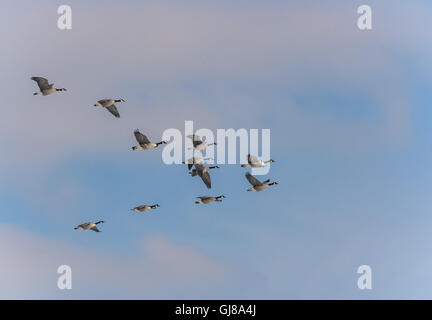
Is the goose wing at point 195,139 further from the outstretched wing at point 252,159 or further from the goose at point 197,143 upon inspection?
the outstretched wing at point 252,159

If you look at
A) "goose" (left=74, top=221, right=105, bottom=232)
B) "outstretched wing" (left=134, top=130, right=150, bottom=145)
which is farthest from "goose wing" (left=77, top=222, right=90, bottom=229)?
"outstretched wing" (left=134, top=130, right=150, bottom=145)

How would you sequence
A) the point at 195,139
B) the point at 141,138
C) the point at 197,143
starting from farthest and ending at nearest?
the point at 195,139
the point at 197,143
the point at 141,138

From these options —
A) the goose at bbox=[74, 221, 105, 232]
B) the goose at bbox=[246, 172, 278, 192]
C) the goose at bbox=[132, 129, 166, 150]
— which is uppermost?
the goose at bbox=[132, 129, 166, 150]

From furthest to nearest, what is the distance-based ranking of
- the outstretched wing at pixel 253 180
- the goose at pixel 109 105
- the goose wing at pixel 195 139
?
1. the goose at pixel 109 105
2. the goose wing at pixel 195 139
3. the outstretched wing at pixel 253 180

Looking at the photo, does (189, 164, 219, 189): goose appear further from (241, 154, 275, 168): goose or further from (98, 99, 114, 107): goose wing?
(98, 99, 114, 107): goose wing

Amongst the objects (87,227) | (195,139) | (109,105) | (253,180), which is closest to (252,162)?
(253,180)

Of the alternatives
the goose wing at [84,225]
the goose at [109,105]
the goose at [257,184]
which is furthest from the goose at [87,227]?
the goose at [257,184]

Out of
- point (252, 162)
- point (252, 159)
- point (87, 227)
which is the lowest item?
point (87, 227)

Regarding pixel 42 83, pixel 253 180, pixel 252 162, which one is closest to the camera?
pixel 252 162

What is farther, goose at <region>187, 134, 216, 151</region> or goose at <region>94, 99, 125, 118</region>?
goose at <region>94, 99, 125, 118</region>

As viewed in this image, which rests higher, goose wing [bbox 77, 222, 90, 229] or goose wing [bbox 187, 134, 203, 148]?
goose wing [bbox 187, 134, 203, 148]

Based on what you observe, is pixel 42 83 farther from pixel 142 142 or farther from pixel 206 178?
pixel 206 178
